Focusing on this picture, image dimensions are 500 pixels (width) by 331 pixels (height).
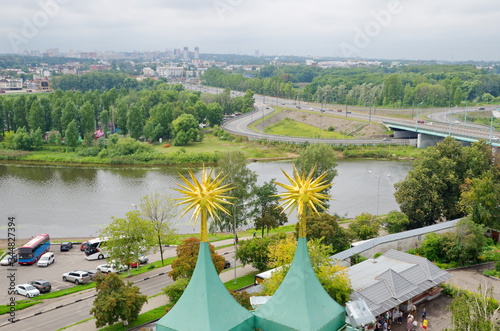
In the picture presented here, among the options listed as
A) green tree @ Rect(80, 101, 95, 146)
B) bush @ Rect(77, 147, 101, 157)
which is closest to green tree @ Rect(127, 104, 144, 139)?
green tree @ Rect(80, 101, 95, 146)

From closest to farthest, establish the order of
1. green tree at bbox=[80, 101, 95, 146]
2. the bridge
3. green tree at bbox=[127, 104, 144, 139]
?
the bridge → green tree at bbox=[80, 101, 95, 146] → green tree at bbox=[127, 104, 144, 139]

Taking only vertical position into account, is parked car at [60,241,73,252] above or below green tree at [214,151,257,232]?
below

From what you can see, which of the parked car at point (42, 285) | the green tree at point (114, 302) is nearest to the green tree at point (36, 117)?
the parked car at point (42, 285)

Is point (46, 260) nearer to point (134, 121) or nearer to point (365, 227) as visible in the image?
point (365, 227)

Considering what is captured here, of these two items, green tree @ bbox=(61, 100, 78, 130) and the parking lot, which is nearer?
the parking lot

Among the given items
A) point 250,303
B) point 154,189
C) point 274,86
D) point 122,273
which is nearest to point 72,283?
point 122,273

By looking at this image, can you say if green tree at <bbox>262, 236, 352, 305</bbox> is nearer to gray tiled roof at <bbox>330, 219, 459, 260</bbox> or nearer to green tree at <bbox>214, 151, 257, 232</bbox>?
gray tiled roof at <bbox>330, 219, 459, 260</bbox>

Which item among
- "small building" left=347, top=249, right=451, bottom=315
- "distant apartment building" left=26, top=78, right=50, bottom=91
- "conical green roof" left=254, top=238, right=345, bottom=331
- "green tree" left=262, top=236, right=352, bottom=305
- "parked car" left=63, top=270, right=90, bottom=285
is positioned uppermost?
"distant apartment building" left=26, top=78, right=50, bottom=91

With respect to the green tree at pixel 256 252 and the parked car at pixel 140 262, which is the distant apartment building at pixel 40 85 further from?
the green tree at pixel 256 252
